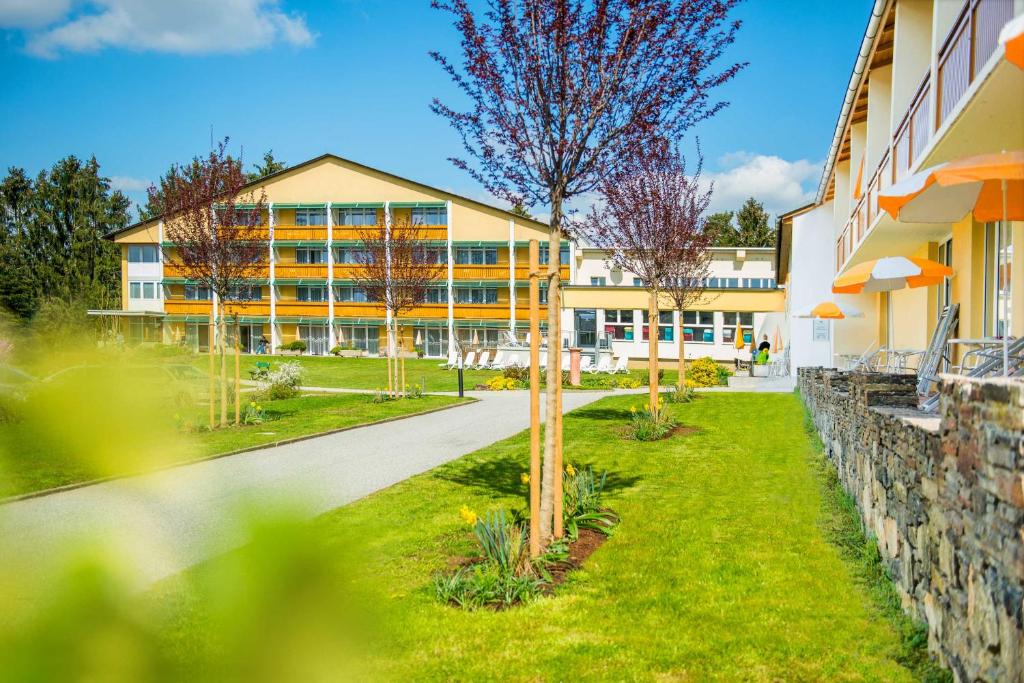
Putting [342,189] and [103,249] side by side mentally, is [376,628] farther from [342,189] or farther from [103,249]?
[342,189]

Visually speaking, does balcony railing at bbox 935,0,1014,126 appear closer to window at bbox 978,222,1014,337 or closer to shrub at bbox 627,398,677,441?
window at bbox 978,222,1014,337

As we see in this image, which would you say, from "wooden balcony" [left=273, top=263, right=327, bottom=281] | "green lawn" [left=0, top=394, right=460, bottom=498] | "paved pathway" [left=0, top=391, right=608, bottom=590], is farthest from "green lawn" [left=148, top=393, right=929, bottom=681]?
"wooden balcony" [left=273, top=263, right=327, bottom=281]

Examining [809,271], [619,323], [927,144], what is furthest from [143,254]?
[927,144]

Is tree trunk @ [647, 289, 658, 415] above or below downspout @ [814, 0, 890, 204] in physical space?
below

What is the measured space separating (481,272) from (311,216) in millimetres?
13847

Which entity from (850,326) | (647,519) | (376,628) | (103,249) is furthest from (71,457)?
(850,326)

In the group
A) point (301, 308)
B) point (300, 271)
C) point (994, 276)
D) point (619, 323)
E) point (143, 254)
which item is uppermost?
point (143, 254)

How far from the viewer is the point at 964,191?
33.4 ft

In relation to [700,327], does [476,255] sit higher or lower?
higher

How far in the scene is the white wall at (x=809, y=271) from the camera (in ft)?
108

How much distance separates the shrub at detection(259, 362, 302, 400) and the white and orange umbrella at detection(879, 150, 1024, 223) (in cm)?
1976

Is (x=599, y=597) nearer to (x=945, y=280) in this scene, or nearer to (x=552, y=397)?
(x=552, y=397)


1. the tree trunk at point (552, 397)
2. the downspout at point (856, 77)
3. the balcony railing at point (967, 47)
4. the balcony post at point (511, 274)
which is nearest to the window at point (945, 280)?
the downspout at point (856, 77)

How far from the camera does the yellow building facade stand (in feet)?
196
